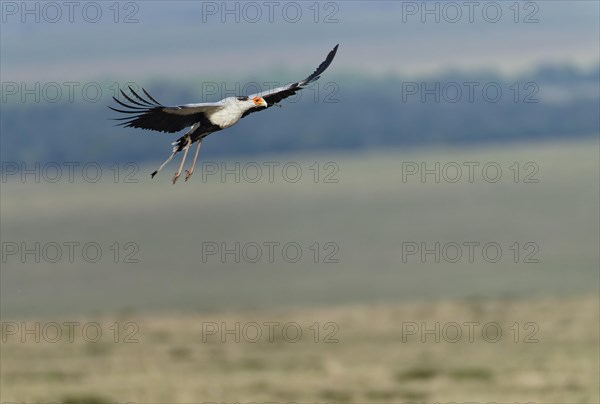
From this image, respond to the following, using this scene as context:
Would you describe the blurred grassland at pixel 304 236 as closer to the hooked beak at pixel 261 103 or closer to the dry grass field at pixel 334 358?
the dry grass field at pixel 334 358

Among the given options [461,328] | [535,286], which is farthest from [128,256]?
[461,328]

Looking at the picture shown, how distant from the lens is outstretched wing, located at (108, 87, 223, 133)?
12.4 m

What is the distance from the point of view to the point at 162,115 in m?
12.8

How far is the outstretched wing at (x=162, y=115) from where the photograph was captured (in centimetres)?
1237

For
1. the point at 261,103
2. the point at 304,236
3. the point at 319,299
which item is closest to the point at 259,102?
the point at 261,103

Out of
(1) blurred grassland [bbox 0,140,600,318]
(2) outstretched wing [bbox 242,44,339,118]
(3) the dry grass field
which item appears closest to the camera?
(2) outstretched wing [bbox 242,44,339,118]

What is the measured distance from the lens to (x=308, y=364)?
4125cm

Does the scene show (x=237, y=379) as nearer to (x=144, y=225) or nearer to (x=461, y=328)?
(x=461, y=328)

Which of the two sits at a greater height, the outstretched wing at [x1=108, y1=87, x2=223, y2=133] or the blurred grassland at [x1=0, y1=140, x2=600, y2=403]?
the outstretched wing at [x1=108, y1=87, x2=223, y2=133]

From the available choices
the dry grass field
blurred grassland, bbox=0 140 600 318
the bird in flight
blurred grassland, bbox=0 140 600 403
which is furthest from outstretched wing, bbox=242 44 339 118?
blurred grassland, bbox=0 140 600 318

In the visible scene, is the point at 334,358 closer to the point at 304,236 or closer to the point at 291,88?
the point at 291,88

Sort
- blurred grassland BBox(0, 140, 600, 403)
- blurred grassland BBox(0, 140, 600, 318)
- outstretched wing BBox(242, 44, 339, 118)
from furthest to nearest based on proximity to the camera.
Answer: blurred grassland BBox(0, 140, 600, 318) < blurred grassland BBox(0, 140, 600, 403) < outstretched wing BBox(242, 44, 339, 118)

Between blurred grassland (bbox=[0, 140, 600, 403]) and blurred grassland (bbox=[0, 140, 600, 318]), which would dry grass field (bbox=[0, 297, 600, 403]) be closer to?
blurred grassland (bbox=[0, 140, 600, 403])

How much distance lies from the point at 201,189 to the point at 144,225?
187 feet
